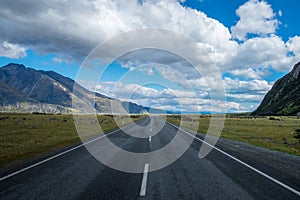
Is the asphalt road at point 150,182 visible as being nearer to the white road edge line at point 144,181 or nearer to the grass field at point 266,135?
the white road edge line at point 144,181

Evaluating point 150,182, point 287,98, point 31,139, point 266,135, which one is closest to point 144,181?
point 150,182

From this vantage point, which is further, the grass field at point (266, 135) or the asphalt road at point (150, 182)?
the grass field at point (266, 135)

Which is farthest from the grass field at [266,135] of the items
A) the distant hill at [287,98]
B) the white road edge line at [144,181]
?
the distant hill at [287,98]

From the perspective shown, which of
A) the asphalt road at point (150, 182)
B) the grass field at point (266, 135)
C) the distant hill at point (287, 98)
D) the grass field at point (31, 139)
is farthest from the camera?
the distant hill at point (287, 98)

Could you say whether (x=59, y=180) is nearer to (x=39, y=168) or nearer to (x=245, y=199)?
(x=39, y=168)

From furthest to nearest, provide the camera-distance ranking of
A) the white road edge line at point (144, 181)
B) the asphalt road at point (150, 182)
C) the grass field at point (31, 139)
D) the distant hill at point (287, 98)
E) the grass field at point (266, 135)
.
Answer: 1. the distant hill at point (287, 98)
2. the grass field at point (266, 135)
3. the grass field at point (31, 139)
4. the white road edge line at point (144, 181)
5. the asphalt road at point (150, 182)

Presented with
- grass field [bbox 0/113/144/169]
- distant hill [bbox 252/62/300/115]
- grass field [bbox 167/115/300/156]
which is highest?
distant hill [bbox 252/62/300/115]

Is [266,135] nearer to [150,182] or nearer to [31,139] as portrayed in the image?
[31,139]

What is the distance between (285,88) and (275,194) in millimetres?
201351

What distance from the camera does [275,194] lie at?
22.0 ft

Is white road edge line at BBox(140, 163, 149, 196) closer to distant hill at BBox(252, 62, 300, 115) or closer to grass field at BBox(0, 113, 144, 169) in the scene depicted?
grass field at BBox(0, 113, 144, 169)

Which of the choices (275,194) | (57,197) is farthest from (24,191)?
(275,194)

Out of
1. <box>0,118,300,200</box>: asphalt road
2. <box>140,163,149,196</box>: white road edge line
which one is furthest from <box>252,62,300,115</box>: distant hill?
<box>140,163,149,196</box>: white road edge line

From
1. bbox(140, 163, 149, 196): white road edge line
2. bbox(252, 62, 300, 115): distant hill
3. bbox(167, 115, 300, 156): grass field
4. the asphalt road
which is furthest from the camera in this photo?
bbox(252, 62, 300, 115): distant hill
